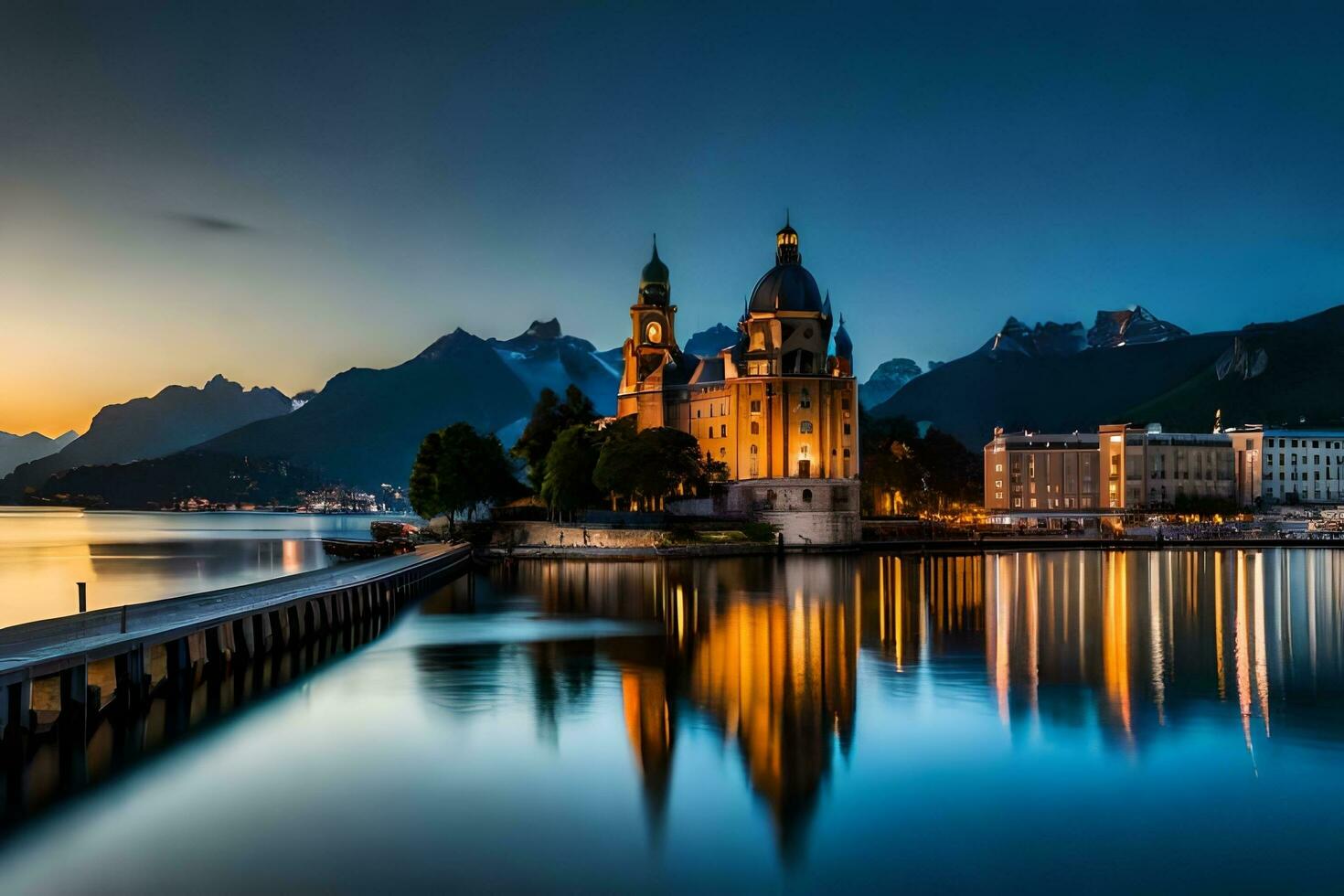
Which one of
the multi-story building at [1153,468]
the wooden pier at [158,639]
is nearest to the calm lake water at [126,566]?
the wooden pier at [158,639]

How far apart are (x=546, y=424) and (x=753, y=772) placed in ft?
306

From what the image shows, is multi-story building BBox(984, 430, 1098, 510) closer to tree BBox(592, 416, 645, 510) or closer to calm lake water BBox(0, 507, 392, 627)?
tree BBox(592, 416, 645, 510)

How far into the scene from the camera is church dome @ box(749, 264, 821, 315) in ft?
328

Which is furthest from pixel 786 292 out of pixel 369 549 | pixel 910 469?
pixel 369 549

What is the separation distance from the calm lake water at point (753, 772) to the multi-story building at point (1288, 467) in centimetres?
11503

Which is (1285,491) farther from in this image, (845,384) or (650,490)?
(650,490)

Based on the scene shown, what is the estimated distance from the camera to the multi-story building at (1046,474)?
465 ft

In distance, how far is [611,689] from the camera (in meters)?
29.3

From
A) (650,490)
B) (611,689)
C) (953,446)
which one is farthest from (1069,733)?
(953,446)

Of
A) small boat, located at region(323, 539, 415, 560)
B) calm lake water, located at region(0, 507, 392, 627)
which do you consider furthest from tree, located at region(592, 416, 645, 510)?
calm lake water, located at region(0, 507, 392, 627)

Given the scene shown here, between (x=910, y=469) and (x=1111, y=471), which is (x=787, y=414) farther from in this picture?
(x=1111, y=471)

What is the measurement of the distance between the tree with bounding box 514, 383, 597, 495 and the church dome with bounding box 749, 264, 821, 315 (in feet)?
66.2

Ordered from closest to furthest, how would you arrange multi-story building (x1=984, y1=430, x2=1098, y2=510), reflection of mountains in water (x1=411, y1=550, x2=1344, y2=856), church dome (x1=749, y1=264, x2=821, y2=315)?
reflection of mountains in water (x1=411, y1=550, x2=1344, y2=856)
church dome (x1=749, y1=264, x2=821, y2=315)
multi-story building (x1=984, y1=430, x2=1098, y2=510)

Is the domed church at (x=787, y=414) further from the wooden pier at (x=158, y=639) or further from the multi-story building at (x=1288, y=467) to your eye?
the multi-story building at (x=1288, y=467)
